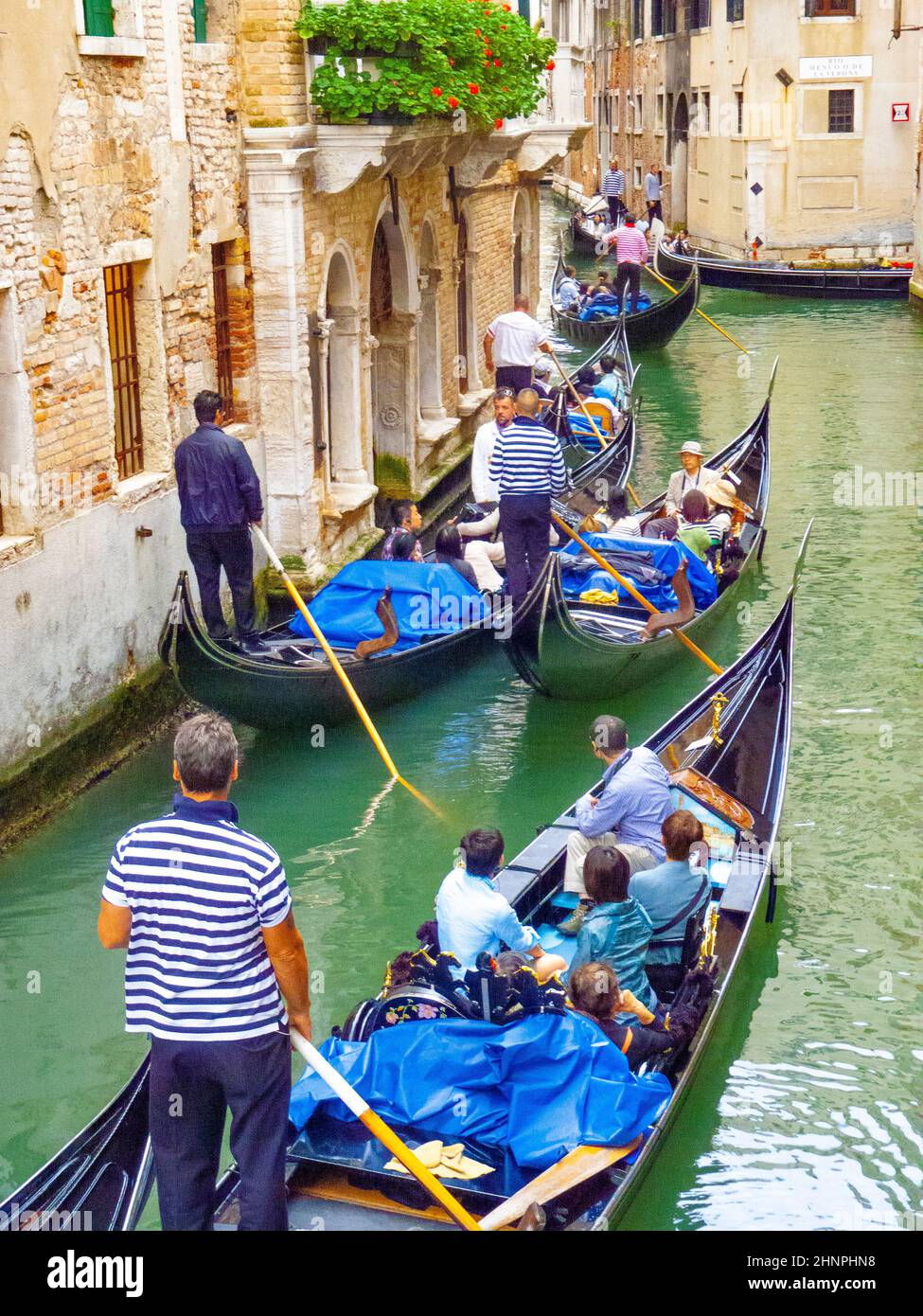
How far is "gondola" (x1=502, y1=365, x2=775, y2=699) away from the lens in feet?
18.1

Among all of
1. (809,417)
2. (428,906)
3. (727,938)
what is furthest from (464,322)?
(727,938)

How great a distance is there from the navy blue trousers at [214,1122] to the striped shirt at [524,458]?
369 centimetres

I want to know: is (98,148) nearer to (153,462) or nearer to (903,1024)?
(153,462)

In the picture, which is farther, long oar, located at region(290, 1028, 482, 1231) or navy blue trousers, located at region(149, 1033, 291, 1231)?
long oar, located at region(290, 1028, 482, 1231)

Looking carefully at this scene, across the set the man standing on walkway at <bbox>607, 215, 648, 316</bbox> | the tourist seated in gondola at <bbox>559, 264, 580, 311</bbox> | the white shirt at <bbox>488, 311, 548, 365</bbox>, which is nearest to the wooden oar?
the white shirt at <bbox>488, 311, 548, 365</bbox>

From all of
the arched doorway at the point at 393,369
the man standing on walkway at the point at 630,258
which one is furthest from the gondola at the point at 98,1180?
the man standing on walkway at the point at 630,258

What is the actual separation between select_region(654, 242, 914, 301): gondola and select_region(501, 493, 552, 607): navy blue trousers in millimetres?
11570

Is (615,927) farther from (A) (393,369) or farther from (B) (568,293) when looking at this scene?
(B) (568,293)

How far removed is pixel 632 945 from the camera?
3.42 meters

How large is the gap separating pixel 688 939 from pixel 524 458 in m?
2.50

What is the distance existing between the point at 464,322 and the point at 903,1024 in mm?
6908

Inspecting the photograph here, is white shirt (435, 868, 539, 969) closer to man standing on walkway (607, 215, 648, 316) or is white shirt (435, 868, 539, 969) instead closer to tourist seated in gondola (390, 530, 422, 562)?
tourist seated in gondola (390, 530, 422, 562)

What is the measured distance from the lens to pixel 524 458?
5922mm

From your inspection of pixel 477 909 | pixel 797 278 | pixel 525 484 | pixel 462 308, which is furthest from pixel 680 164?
pixel 477 909
